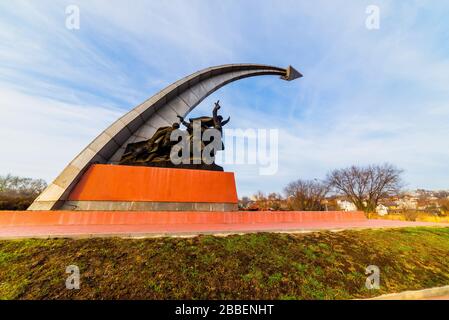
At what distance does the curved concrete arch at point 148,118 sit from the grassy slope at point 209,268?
136 inches

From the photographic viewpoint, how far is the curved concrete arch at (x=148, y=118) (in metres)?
7.36

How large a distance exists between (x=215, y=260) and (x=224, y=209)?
4136 millimetres

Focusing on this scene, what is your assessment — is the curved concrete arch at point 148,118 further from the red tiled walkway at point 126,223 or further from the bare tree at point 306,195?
the bare tree at point 306,195

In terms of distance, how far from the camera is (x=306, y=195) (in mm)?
47844

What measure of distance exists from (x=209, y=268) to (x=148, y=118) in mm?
9023

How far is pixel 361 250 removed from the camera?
538cm

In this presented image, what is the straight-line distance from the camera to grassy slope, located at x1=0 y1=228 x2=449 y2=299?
128 inches

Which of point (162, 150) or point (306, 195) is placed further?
point (306, 195)

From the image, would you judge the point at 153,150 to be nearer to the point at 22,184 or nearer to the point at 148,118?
the point at 148,118

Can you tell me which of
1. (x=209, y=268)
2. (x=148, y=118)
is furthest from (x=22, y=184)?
(x=209, y=268)
